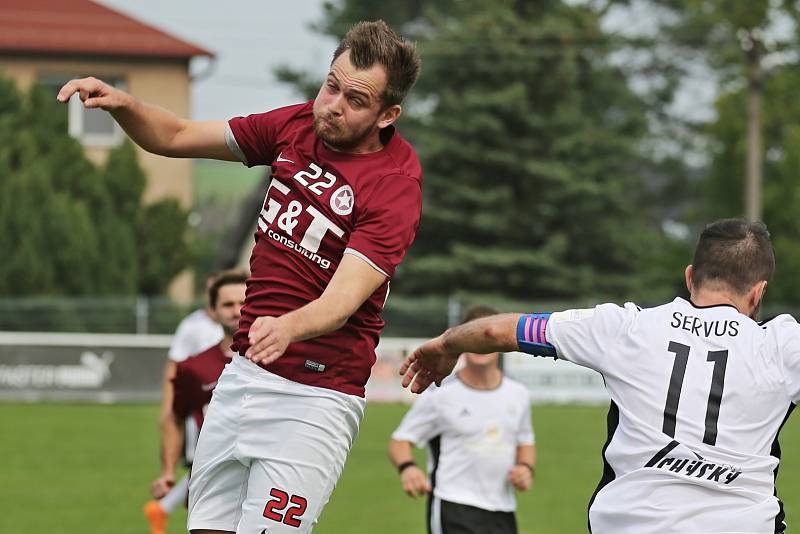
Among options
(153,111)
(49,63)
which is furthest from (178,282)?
(153,111)

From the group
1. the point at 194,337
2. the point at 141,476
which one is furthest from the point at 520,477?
the point at 141,476

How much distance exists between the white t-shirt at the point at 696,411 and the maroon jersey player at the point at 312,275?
0.77 meters

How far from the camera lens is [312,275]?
4484 mm

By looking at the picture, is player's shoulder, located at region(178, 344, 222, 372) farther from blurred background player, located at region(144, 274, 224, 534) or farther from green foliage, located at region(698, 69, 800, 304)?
green foliage, located at region(698, 69, 800, 304)

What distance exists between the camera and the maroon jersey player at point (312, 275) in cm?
441

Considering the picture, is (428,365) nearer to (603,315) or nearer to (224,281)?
(603,315)

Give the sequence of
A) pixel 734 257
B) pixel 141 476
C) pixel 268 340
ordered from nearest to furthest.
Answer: pixel 268 340, pixel 734 257, pixel 141 476

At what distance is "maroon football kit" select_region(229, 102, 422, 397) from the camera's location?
173 inches

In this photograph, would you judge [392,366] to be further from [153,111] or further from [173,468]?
[153,111]

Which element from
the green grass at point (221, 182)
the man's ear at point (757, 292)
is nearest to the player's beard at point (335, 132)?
the man's ear at point (757, 292)

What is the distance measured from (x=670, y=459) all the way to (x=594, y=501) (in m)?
0.34

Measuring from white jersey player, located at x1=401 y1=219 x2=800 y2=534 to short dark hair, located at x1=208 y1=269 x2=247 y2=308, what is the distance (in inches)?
144

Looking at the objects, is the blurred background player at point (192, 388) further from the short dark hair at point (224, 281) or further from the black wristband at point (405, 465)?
the black wristband at point (405, 465)

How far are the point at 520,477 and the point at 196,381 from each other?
1.87 meters
